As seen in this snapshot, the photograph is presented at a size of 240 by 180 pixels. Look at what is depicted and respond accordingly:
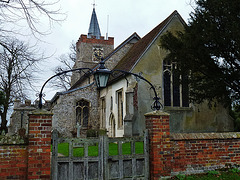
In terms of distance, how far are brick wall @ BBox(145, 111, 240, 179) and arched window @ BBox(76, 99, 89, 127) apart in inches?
567

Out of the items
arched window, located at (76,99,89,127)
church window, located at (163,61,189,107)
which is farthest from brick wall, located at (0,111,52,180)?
arched window, located at (76,99,89,127)

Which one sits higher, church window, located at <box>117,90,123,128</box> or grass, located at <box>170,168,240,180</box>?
church window, located at <box>117,90,123,128</box>

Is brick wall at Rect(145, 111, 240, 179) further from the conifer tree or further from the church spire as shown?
the church spire

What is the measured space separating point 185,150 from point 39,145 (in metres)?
3.95

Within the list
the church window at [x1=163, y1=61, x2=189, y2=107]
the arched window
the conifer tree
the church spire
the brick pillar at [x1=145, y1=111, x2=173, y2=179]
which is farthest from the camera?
the church spire

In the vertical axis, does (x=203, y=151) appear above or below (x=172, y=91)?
below

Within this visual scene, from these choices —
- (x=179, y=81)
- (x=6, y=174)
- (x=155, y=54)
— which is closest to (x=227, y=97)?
(x=179, y=81)

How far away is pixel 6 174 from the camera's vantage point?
537cm

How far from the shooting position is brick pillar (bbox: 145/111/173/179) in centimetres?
658

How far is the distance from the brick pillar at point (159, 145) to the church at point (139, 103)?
7.70 m

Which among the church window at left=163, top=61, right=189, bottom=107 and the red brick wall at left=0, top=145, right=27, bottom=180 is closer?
the red brick wall at left=0, top=145, right=27, bottom=180

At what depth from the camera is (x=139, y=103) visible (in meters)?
15.3

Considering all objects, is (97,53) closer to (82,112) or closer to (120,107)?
(82,112)

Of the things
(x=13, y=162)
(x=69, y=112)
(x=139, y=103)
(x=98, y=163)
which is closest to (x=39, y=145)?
(x=13, y=162)
